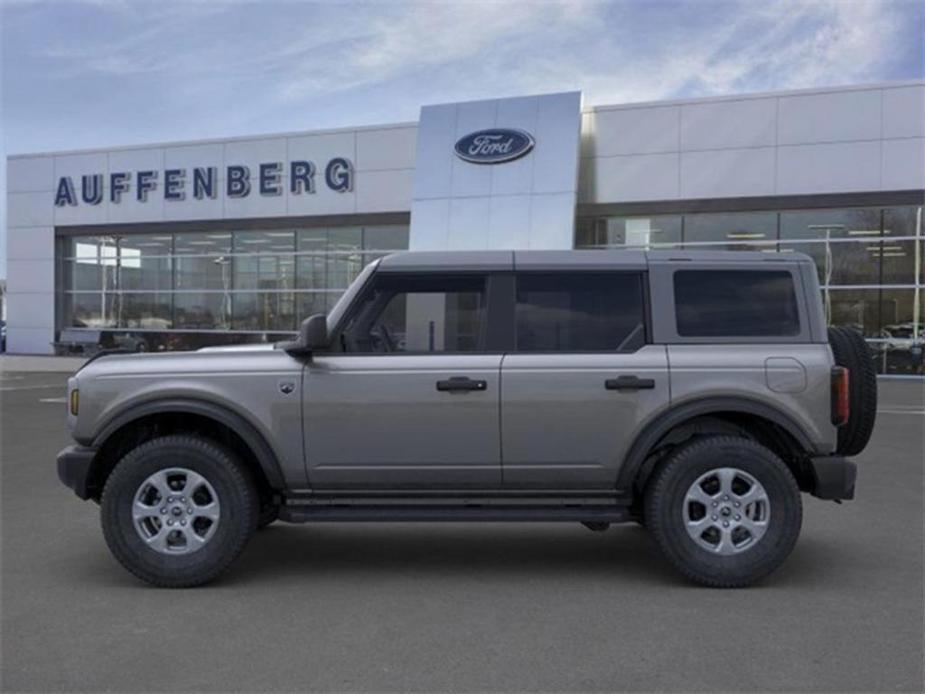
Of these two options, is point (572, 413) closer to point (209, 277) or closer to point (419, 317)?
point (419, 317)

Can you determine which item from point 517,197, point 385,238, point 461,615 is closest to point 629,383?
point 461,615

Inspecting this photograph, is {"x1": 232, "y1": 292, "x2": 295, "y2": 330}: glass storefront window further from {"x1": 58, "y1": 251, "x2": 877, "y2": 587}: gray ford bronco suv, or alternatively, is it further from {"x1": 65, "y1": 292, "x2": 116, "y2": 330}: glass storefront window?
{"x1": 58, "y1": 251, "x2": 877, "y2": 587}: gray ford bronco suv

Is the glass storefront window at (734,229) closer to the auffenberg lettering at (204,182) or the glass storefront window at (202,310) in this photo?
the auffenberg lettering at (204,182)

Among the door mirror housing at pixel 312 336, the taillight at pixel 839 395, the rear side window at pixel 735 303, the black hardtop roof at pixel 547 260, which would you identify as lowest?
the taillight at pixel 839 395

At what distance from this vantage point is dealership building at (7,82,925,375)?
2150 cm

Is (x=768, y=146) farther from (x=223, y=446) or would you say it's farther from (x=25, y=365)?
(x=25, y=365)

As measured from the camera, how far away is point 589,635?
4500mm

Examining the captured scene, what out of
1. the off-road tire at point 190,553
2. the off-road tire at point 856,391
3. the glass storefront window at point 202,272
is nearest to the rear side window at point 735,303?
the off-road tire at point 856,391

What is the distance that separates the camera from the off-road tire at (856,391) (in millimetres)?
5492

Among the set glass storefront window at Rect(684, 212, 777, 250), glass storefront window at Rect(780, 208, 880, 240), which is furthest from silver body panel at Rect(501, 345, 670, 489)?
glass storefront window at Rect(780, 208, 880, 240)

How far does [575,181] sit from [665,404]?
17.7 meters

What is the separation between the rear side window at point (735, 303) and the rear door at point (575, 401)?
1.01 ft

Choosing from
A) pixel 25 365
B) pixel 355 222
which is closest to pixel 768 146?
pixel 355 222

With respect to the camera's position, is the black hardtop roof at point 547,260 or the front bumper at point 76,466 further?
the black hardtop roof at point 547,260
